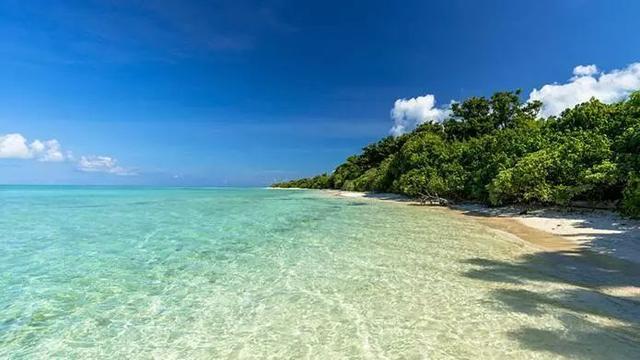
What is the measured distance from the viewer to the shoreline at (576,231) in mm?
11698

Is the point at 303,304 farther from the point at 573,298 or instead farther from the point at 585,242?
the point at 585,242

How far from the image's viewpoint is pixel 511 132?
2766 centimetres

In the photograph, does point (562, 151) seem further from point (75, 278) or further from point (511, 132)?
point (75, 278)

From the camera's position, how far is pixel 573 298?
Answer: 23.4 feet

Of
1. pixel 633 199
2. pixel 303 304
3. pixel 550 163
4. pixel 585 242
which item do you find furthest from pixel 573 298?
pixel 550 163

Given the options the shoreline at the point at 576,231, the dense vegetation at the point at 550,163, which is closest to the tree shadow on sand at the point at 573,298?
the shoreline at the point at 576,231

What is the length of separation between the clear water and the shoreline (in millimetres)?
1490

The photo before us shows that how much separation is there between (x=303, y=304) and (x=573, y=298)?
4655 millimetres

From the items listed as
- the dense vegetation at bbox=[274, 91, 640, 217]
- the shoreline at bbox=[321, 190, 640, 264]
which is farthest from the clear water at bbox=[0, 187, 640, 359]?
the dense vegetation at bbox=[274, 91, 640, 217]

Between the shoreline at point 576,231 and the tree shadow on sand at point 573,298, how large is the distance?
0.82m

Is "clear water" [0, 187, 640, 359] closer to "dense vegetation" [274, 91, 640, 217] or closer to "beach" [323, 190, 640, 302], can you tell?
"beach" [323, 190, 640, 302]

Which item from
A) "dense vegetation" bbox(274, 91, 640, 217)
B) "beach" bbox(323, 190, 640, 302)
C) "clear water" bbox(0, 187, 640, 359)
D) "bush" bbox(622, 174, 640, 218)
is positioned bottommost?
"clear water" bbox(0, 187, 640, 359)

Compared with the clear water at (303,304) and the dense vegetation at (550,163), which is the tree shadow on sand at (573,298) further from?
the dense vegetation at (550,163)

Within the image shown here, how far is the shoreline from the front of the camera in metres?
11.7
